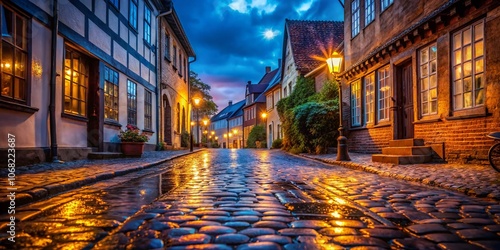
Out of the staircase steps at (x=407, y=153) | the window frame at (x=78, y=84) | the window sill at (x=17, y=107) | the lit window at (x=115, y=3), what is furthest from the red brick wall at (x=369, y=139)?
the window sill at (x=17, y=107)

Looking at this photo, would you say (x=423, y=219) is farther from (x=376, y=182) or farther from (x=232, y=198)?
(x=376, y=182)

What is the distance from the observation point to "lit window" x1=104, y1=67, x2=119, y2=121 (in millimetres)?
11336

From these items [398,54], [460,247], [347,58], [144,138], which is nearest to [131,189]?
[460,247]

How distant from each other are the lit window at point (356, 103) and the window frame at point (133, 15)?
929 centimetres

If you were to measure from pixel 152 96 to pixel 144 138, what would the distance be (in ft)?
18.6

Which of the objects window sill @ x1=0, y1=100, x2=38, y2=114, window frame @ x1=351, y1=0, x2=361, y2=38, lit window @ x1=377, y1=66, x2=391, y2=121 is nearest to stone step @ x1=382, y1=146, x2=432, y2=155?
lit window @ x1=377, y1=66, x2=391, y2=121

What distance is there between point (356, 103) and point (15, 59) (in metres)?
12.7

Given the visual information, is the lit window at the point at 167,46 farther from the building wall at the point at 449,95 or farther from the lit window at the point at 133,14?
the building wall at the point at 449,95

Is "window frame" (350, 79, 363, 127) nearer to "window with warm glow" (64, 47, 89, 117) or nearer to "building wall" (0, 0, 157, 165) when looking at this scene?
"building wall" (0, 0, 157, 165)

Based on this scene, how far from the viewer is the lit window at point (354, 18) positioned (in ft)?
51.8

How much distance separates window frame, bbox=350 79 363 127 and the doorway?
117 inches

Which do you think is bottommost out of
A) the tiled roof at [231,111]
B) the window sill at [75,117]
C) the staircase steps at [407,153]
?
the staircase steps at [407,153]

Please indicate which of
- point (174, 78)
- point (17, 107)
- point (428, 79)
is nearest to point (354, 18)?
point (428, 79)

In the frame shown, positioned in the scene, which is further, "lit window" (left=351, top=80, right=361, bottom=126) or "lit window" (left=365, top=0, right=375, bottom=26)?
"lit window" (left=351, top=80, right=361, bottom=126)
